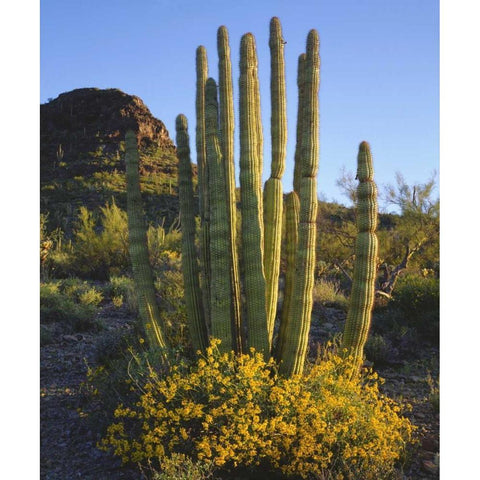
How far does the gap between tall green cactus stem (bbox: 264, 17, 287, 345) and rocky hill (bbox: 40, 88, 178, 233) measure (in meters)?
21.4

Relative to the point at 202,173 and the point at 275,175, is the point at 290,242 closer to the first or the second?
the point at 275,175

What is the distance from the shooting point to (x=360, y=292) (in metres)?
5.44

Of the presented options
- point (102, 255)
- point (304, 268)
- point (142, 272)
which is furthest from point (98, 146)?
point (304, 268)

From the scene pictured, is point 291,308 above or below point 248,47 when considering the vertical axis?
below

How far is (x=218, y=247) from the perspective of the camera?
18.0ft

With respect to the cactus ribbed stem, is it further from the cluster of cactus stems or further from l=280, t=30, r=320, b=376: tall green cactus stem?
l=280, t=30, r=320, b=376: tall green cactus stem

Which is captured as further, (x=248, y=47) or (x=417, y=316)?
(x=417, y=316)

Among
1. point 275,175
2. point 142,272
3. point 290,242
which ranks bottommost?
point 142,272

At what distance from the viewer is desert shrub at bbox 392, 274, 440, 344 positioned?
952 cm

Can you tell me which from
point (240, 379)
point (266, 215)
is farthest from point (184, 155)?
point (240, 379)

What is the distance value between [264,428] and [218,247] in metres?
1.82
